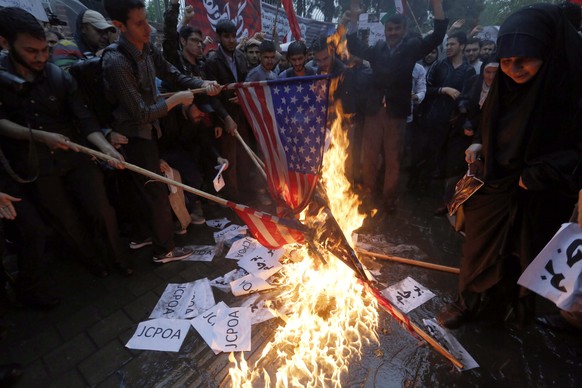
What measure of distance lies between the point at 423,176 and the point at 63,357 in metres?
7.22

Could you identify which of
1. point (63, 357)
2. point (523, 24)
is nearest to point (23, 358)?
point (63, 357)

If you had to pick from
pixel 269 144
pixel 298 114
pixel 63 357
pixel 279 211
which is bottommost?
pixel 63 357

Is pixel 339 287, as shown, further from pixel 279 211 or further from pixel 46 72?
pixel 46 72

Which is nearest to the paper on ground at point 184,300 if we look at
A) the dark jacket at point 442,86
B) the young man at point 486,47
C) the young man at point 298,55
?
the young man at point 298,55

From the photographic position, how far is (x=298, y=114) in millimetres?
3504

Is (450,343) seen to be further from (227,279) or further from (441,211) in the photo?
(441,211)

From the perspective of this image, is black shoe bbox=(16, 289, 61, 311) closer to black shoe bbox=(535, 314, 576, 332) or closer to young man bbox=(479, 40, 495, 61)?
black shoe bbox=(535, 314, 576, 332)

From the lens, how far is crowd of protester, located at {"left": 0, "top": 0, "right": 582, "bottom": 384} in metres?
2.55

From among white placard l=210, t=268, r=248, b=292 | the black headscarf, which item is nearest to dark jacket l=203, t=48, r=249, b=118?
white placard l=210, t=268, r=248, b=292

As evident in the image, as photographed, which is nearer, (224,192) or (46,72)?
(46,72)

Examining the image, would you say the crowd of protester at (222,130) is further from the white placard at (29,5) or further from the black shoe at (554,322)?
the white placard at (29,5)

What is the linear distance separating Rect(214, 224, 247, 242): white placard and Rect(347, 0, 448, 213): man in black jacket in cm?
288

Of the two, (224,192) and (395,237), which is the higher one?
(224,192)

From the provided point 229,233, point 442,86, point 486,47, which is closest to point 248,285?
point 229,233
